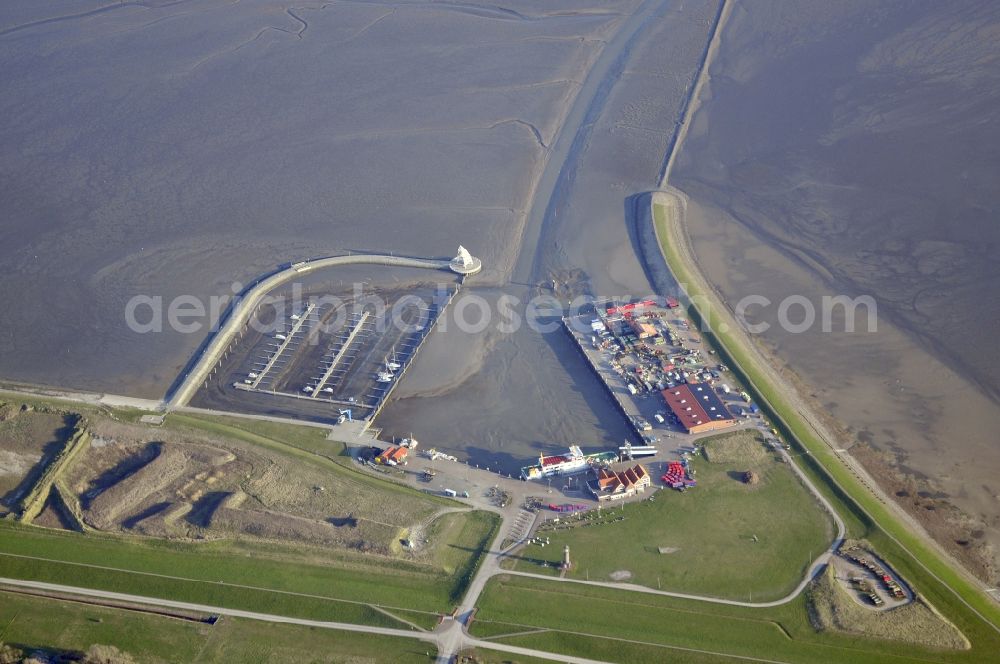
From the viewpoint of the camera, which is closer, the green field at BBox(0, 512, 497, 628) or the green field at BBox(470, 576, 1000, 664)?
the green field at BBox(470, 576, 1000, 664)

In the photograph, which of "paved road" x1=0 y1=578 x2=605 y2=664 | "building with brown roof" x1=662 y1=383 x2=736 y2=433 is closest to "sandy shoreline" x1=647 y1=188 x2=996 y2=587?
"building with brown roof" x1=662 y1=383 x2=736 y2=433

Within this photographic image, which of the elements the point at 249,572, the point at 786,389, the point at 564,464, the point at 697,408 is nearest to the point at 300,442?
the point at 249,572

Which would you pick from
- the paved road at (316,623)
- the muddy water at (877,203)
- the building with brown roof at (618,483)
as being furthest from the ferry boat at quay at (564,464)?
the muddy water at (877,203)

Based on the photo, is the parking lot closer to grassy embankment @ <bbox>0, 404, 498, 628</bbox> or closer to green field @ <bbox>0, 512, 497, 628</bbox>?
grassy embankment @ <bbox>0, 404, 498, 628</bbox>

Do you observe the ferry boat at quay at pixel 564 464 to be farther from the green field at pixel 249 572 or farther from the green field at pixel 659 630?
the green field at pixel 659 630

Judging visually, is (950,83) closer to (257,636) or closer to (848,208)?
(848,208)

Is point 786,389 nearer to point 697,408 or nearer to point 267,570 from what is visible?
point 697,408
